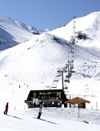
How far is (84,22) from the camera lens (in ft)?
559

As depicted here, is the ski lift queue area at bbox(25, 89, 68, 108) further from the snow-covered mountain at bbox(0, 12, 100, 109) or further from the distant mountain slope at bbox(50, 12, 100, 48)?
the distant mountain slope at bbox(50, 12, 100, 48)

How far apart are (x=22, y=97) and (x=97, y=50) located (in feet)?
236

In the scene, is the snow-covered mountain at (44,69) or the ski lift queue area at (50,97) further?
the snow-covered mountain at (44,69)

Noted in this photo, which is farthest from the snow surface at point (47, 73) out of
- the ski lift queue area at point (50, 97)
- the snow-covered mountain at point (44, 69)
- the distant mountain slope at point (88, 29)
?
the ski lift queue area at point (50, 97)

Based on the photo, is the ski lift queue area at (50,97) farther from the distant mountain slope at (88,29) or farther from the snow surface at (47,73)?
the distant mountain slope at (88,29)

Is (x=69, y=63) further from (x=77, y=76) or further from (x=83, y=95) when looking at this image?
(x=83, y=95)

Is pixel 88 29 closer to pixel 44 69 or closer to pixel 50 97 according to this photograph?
pixel 44 69

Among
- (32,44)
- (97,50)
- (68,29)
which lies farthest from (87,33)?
(32,44)

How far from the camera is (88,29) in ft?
504

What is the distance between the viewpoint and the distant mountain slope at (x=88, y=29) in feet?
435

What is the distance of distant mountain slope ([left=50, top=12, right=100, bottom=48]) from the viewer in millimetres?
132500

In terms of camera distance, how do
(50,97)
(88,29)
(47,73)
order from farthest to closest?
(88,29) < (47,73) < (50,97)

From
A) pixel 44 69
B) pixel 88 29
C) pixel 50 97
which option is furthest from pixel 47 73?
pixel 88 29

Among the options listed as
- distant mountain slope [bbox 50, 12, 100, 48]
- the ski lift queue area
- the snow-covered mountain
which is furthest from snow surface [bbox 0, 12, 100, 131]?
the ski lift queue area
